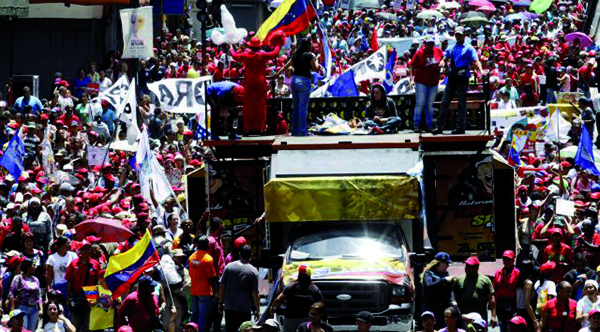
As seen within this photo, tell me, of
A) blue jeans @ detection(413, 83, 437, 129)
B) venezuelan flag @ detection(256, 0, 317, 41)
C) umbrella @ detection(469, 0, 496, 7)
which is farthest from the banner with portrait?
umbrella @ detection(469, 0, 496, 7)

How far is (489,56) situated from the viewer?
4191 cm

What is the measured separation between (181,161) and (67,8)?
1638cm

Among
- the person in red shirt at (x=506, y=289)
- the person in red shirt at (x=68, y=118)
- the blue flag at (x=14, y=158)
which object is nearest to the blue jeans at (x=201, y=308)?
the person in red shirt at (x=506, y=289)

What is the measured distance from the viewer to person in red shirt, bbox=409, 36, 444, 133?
23500 millimetres

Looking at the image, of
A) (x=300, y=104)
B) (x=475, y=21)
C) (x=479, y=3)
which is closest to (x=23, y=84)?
(x=300, y=104)

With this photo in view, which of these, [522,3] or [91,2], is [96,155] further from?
[522,3]

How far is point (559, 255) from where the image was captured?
2073 cm

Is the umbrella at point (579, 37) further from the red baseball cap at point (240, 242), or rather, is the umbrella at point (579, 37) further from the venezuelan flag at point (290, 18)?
the red baseball cap at point (240, 242)

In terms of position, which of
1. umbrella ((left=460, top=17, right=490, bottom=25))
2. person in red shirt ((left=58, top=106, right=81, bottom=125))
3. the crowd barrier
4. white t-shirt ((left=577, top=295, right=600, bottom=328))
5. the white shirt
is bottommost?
white t-shirt ((left=577, top=295, right=600, bottom=328))

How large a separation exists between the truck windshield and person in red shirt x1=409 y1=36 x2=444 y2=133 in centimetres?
346

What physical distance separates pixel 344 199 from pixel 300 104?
3.52 meters

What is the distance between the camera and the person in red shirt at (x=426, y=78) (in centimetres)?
2350

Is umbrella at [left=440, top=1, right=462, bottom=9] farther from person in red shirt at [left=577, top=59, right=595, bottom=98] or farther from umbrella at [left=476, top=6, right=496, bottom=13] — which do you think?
person in red shirt at [left=577, top=59, right=595, bottom=98]

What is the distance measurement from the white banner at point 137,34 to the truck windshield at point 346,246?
12.4 meters
